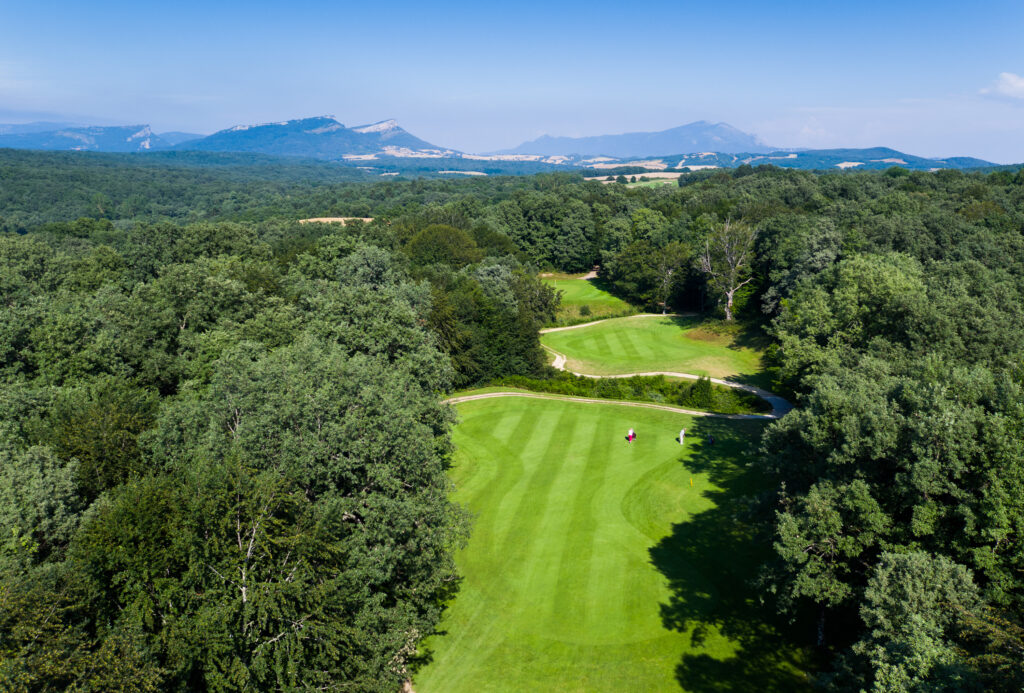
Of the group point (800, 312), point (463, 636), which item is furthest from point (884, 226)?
point (463, 636)

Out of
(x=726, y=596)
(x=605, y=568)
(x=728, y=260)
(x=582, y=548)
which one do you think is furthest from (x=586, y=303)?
(x=726, y=596)

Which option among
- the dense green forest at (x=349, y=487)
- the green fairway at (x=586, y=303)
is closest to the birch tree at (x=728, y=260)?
the green fairway at (x=586, y=303)

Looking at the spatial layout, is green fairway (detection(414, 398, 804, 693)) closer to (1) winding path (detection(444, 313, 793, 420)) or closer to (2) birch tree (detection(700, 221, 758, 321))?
(1) winding path (detection(444, 313, 793, 420))

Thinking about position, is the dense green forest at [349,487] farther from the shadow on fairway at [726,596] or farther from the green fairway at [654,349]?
the green fairway at [654,349]

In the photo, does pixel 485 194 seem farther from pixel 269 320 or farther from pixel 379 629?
pixel 379 629

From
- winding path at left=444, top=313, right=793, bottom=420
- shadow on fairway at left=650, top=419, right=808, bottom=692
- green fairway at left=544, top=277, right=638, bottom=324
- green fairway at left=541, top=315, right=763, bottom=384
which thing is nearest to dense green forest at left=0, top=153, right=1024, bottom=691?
shadow on fairway at left=650, top=419, right=808, bottom=692

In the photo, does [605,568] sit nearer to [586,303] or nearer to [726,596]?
[726,596]
